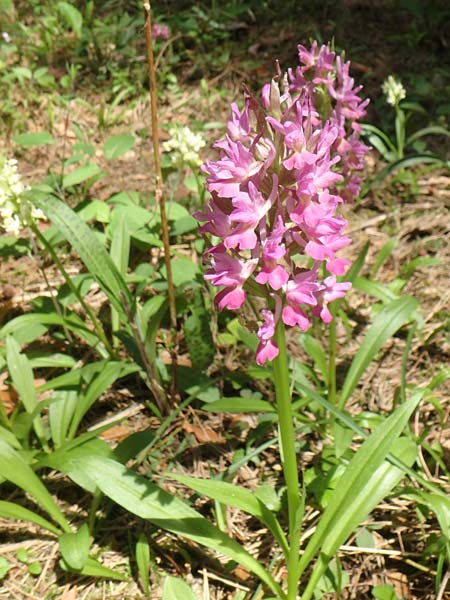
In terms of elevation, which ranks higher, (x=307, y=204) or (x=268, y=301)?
(x=307, y=204)

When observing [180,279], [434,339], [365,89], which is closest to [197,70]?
[365,89]

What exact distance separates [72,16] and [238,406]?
454 cm

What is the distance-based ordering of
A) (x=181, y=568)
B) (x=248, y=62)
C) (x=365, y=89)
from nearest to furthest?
1. (x=181, y=568)
2. (x=365, y=89)
3. (x=248, y=62)

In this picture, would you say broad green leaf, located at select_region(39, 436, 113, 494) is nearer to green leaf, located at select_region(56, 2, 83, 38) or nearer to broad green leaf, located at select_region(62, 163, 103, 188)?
broad green leaf, located at select_region(62, 163, 103, 188)

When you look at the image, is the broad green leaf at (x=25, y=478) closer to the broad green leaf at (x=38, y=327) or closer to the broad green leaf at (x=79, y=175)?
the broad green leaf at (x=38, y=327)

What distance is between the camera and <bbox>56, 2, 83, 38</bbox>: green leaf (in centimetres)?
587

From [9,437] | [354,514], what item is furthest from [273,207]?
[9,437]

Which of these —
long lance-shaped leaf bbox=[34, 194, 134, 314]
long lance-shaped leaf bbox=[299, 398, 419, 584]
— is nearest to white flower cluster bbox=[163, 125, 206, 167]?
long lance-shaped leaf bbox=[34, 194, 134, 314]

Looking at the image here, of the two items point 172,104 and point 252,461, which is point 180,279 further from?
point 172,104

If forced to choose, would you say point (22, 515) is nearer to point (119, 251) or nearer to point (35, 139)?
point (119, 251)

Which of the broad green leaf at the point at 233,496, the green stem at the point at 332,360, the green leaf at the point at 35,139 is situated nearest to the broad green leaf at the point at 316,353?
the green stem at the point at 332,360

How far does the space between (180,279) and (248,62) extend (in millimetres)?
3015

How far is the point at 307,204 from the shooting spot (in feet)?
5.63

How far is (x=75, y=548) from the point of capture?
2.39m
